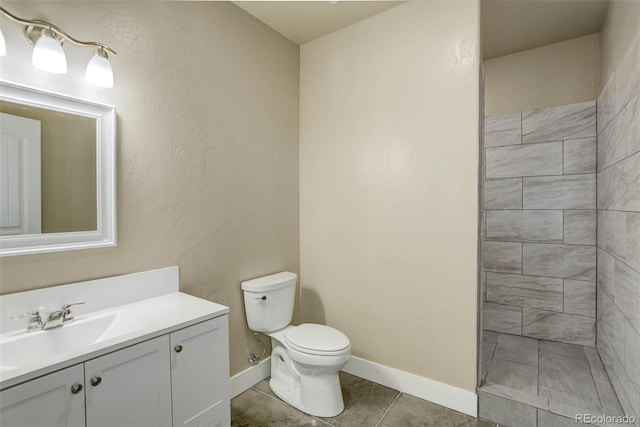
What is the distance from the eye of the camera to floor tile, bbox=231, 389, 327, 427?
6.09 feet

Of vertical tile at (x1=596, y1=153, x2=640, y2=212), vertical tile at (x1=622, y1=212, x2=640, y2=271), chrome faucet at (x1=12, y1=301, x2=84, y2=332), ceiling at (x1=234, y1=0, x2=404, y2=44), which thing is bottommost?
chrome faucet at (x1=12, y1=301, x2=84, y2=332)

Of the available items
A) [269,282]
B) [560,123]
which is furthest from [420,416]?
[560,123]

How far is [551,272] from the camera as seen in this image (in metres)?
2.75

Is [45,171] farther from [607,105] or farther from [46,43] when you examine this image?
[607,105]

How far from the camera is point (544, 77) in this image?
278 centimetres

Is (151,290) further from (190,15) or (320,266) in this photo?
(190,15)

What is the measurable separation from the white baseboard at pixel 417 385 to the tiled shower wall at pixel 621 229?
77cm

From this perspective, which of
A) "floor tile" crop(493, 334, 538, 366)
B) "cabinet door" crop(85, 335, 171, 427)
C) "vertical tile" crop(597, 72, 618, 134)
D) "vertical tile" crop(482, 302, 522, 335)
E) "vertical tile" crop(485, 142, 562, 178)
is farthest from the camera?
"vertical tile" crop(482, 302, 522, 335)

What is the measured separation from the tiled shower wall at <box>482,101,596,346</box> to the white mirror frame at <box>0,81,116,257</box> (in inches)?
117

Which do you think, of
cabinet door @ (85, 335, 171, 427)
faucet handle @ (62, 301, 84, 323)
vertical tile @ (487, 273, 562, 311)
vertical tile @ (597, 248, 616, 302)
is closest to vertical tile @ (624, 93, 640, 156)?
vertical tile @ (597, 248, 616, 302)

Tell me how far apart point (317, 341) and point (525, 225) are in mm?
2171

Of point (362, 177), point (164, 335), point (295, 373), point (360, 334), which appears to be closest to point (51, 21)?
point (164, 335)

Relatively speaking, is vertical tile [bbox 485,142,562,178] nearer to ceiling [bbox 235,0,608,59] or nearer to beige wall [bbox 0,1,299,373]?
ceiling [bbox 235,0,608,59]

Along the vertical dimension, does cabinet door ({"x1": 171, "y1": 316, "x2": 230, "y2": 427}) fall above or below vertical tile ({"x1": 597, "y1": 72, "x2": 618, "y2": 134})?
below
